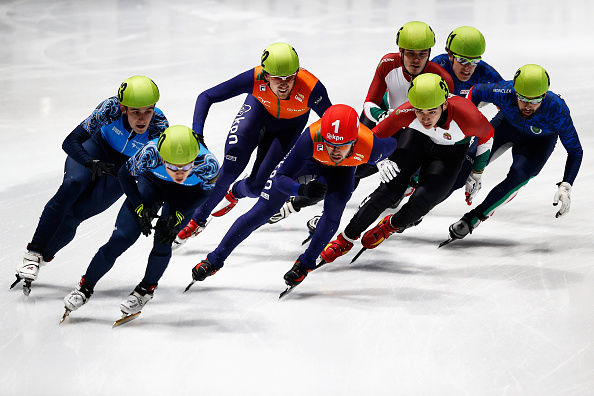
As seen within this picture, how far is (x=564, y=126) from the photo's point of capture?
529 cm

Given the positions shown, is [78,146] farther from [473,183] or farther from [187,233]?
[473,183]

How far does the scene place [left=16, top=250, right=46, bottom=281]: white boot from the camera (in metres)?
4.69

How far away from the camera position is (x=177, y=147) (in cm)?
403

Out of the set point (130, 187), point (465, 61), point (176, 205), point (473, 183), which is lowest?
point (473, 183)

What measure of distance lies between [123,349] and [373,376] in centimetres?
129

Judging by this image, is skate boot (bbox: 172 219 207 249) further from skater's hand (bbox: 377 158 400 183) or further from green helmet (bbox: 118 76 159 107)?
skater's hand (bbox: 377 158 400 183)

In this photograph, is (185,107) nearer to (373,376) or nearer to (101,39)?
(101,39)

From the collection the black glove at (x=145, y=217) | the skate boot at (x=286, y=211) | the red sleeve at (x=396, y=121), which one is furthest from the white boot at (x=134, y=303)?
the red sleeve at (x=396, y=121)

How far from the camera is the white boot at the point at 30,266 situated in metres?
4.69

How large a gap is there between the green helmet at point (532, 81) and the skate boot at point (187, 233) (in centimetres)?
237

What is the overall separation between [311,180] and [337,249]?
0.60 metres

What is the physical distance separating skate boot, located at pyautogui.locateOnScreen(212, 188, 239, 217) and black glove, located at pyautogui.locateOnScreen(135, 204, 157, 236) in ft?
5.47

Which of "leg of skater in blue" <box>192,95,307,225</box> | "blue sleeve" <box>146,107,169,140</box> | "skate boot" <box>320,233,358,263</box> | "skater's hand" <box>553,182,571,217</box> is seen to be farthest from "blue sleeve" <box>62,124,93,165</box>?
"skater's hand" <box>553,182,571,217</box>

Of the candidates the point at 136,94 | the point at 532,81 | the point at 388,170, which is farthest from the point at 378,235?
the point at 136,94
